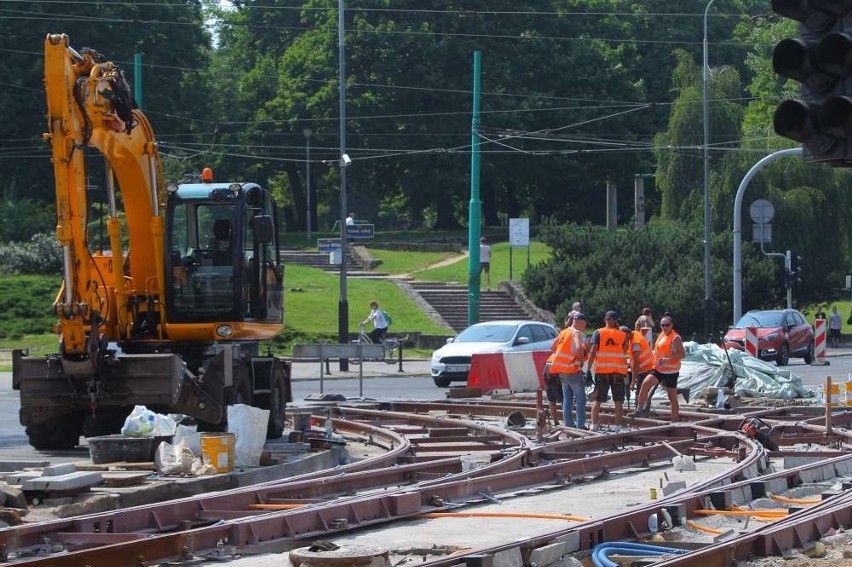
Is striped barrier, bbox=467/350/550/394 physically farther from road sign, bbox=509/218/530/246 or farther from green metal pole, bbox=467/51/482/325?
road sign, bbox=509/218/530/246

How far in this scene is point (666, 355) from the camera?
2336 cm

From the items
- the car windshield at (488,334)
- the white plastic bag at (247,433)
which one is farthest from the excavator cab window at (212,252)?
the car windshield at (488,334)

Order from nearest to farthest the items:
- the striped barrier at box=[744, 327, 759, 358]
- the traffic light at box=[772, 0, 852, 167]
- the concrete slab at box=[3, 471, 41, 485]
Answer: the traffic light at box=[772, 0, 852, 167] → the concrete slab at box=[3, 471, 41, 485] → the striped barrier at box=[744, 327, 759, 358]

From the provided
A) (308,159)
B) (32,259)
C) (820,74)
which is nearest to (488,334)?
(820,74)

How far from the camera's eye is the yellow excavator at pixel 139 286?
58.6ft

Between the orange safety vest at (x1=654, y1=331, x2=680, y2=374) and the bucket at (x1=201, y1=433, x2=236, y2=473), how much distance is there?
9.36 metres

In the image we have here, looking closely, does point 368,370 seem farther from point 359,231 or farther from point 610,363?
point 610,363

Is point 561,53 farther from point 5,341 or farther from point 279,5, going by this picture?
point 5,341

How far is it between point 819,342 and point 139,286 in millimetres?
25069

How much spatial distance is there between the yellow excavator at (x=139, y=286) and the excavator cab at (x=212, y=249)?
13 mm

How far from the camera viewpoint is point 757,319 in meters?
43.6

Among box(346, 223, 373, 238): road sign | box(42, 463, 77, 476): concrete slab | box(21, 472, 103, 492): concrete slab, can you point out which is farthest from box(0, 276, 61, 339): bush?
box(21, 472, 103, 492): concrete slab

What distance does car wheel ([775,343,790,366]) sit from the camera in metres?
42.8

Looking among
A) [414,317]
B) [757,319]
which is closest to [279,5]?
[414,317]
